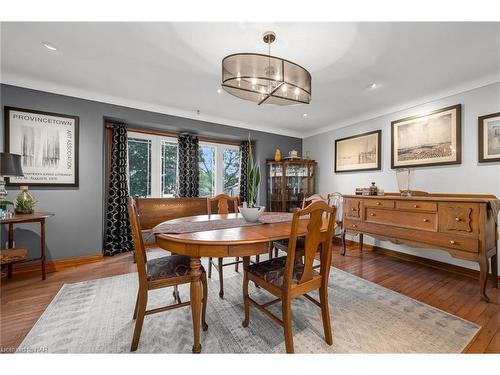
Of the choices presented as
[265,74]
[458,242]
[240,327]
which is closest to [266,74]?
[265,74]

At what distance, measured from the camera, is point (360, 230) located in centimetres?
310

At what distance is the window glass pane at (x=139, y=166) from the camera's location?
12.5 ft

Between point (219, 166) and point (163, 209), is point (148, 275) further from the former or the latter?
point (219, 166)

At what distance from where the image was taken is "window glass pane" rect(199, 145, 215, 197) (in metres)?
4.45

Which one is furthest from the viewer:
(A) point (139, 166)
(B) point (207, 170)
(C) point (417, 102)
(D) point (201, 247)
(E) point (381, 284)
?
(B) point (207, 170)

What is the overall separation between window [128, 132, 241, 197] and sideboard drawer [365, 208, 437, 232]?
2.76 metres

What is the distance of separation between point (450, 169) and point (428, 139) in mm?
499

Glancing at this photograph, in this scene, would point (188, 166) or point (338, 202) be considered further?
point (188, 166)

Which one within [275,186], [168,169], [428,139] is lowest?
[275,186]

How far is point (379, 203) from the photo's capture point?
285 centimetres

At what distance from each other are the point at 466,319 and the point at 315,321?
4.13ft

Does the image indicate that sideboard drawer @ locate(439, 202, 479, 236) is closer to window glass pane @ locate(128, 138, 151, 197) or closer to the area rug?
the area rug

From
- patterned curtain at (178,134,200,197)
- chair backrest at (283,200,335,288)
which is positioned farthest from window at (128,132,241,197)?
chair backrest at (283,200,335,288)
